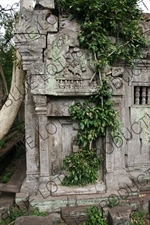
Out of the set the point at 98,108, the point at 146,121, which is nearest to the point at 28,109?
the point at 98,108

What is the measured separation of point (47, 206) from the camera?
3.45m

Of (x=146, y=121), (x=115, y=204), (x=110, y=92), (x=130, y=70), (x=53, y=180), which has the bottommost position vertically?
(x=115, y=204)

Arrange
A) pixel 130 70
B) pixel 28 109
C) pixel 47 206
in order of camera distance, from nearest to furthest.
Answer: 1. pixel 47 206
2. pixel 28 109
3. pixel 130 70

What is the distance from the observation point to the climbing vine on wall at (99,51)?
11.6 ft

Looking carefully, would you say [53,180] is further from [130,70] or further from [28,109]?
[130,70]

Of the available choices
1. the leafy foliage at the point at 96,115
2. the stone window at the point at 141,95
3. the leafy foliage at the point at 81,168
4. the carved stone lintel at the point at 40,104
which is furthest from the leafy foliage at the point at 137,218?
the carved stone lintel at the point at 40,104

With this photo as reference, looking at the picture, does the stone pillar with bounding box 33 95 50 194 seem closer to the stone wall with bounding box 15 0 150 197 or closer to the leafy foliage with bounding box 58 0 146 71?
the stone wall with bounding box 15 0 150 197

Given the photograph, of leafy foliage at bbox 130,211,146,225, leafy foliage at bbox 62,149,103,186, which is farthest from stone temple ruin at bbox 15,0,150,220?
leafy foliage at bbox 130,211,146,225

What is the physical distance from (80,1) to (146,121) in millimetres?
2864

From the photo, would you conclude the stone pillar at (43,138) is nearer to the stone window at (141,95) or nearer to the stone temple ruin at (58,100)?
the stone temple ruin at (58,100)

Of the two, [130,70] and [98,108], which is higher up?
[130,70]

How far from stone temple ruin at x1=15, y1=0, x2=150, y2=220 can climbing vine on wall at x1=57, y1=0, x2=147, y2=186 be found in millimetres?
160

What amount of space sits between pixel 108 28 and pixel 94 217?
3.52 metres

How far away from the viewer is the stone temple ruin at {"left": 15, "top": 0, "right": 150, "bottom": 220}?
140 inches
